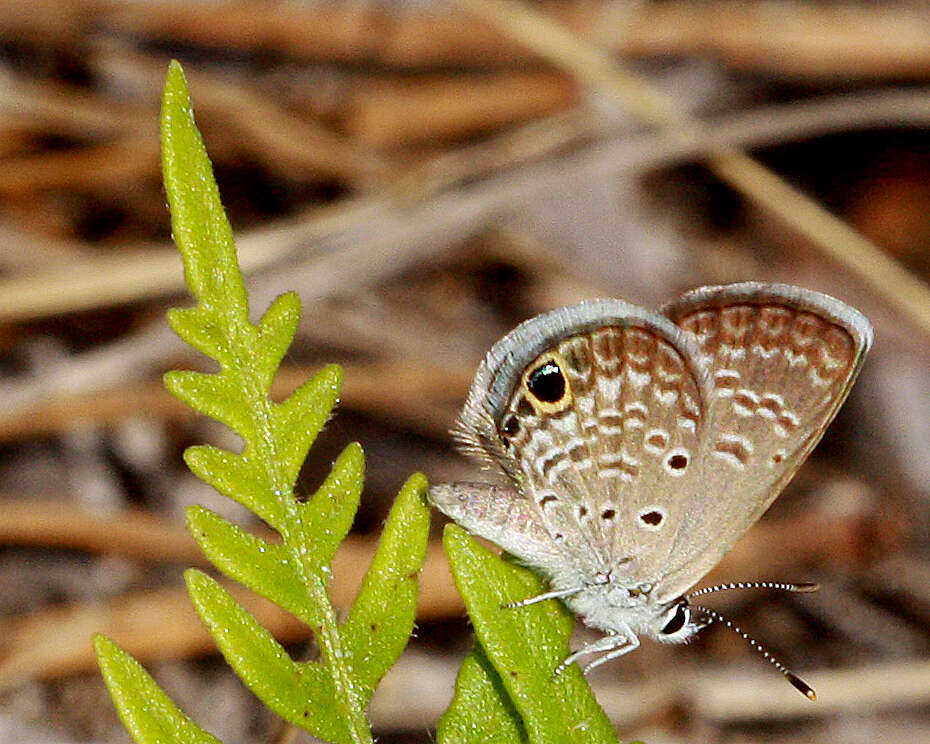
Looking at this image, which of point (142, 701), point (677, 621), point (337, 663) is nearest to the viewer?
point (142, 701)

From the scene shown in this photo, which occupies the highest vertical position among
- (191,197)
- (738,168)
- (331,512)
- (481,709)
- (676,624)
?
(738,168)

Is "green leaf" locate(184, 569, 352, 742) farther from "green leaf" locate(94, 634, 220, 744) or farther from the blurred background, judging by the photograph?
the blurred background

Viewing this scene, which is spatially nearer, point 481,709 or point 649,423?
point 481,709

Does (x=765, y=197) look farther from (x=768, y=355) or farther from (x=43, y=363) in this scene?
(x=43, y=363)

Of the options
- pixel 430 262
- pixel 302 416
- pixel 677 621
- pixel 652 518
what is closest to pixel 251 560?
pixel 302 416

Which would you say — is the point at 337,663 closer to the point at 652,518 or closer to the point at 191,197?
the point at 191,197

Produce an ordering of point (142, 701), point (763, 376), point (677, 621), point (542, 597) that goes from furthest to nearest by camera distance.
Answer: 1. point (677, 621)
2. point (763, 376)
3. point (542, 597)
4. point (142, 701)

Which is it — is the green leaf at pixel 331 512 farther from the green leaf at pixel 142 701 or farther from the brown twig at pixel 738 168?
the brown twig at pixel 738 168
